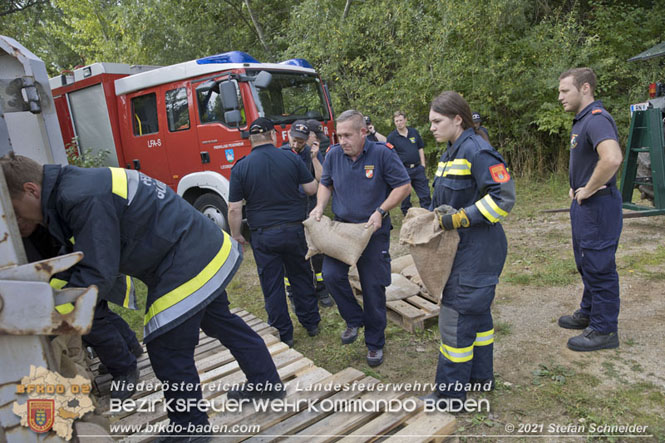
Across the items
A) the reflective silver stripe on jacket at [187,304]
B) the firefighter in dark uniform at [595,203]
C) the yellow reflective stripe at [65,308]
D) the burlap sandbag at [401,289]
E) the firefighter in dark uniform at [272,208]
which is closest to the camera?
the yellow reflective stripe at [65,308]

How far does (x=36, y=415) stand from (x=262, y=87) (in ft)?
16.1

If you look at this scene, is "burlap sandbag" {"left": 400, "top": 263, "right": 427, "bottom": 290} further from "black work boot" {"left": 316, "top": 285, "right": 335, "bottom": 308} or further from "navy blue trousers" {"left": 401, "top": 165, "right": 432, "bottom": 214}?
"navy blue trousers" {"left": 401, "top": 165, "right": 432, "bottom": 214}

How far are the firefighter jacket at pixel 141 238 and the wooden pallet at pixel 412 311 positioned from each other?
1944 millimetres

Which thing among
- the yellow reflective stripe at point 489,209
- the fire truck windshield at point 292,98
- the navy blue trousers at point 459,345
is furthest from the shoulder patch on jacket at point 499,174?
the fire truck windshield at point 292,98

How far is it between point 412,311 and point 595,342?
4.43ft

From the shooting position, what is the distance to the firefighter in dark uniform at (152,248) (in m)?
1.70

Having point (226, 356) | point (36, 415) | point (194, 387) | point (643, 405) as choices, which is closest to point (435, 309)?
point (643, 405)

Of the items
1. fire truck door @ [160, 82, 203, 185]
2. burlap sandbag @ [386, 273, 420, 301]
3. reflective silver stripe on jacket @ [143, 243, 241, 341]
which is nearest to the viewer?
reflective silver stripe on jacket @ [143, 243, 241, 341]

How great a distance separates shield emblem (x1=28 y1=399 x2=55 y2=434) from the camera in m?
1.45

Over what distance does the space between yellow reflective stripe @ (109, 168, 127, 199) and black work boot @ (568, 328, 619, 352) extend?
10.3 feet

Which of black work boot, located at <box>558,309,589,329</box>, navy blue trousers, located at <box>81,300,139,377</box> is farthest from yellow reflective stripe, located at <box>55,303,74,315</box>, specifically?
black work boot, located at <box>558,309,589,329</box>

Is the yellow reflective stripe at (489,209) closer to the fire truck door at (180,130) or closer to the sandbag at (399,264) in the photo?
the sandbag at (399,264)

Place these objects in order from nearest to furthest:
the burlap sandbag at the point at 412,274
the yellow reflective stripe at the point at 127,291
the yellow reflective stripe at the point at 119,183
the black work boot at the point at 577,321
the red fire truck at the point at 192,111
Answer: the yellow reflective stripe at the point at 119,183 < the yellow reflective stripe at the point at 127,291 < the black work boot at the point at 577,321 < the burlap sandbag at the point at 412,274 < the red fire truck at the point at 192,111

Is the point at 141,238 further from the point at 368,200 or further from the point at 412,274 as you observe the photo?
the point at 412,274
